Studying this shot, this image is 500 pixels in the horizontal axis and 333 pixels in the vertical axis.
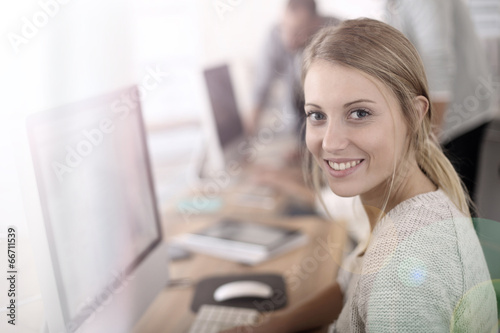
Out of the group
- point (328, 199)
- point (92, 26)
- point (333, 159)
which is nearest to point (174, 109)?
point (92, 26)

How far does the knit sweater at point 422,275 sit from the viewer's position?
605 millimetres

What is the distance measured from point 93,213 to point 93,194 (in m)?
0.03

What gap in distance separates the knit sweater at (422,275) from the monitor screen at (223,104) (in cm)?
108

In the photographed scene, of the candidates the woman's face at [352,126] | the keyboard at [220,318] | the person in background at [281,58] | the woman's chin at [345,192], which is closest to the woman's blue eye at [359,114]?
the woman's face at [352,126]

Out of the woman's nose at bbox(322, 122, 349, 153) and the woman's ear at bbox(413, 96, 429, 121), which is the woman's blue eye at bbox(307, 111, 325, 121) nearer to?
the woman's nose at bbox(322, 122, 349, 153)

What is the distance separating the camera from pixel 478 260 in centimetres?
69

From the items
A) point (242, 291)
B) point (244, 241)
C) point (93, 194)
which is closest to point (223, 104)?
point (244, 241)

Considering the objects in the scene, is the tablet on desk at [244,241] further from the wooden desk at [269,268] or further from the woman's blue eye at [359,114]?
the woman's blue eye at [359,114]

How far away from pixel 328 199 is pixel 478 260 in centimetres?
77

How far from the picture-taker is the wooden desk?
1.08m

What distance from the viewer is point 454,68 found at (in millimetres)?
1408

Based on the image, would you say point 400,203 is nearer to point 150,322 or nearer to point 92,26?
point 150,322

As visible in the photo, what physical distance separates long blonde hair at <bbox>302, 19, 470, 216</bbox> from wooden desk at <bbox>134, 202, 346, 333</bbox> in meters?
0.55

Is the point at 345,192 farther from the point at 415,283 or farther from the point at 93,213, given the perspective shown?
the point at 93,213
